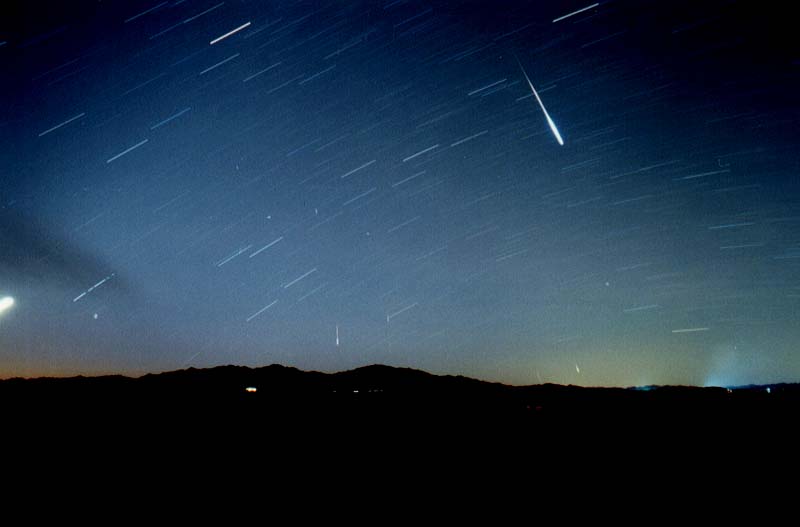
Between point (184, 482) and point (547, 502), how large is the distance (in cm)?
624

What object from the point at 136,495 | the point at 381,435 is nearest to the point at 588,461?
the point at 381,435

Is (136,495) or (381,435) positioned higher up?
(136,495)

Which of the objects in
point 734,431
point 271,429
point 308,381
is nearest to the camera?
point 271,429

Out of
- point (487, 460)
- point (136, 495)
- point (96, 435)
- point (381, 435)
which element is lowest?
point (487, 460)

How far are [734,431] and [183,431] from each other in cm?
1773

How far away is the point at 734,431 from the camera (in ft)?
44.6

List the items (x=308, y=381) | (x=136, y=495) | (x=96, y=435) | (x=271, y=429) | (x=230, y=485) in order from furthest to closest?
(x=308, y=381) < (x=271, y=429) < (x=96, y=435) < (x=230, y=485) < (x=136, y=495)

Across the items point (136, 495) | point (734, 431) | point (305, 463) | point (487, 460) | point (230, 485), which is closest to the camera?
point (136, 495)

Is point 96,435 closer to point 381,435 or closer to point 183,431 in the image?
point 183,431

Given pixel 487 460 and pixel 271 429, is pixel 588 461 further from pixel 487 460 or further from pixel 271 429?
pixel 271 429

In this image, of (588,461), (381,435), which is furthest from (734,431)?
(381,435)

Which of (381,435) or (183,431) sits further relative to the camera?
(381,435)

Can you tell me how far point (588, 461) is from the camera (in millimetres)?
9102

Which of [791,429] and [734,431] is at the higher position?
[734,431]
